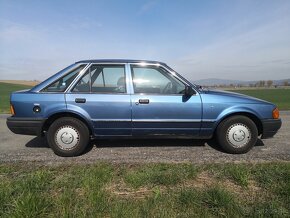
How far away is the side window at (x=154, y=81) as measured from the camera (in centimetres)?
493

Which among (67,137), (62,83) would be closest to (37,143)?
(67,137)

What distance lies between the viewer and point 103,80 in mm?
5039

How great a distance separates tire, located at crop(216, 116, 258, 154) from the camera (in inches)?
194

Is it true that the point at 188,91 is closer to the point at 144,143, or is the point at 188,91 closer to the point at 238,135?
the point at 238,135

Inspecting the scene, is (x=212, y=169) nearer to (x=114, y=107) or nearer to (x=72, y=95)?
(x=114, y=107)

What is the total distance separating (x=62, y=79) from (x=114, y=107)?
1095 mm

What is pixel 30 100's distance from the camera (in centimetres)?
480

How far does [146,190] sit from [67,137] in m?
2.16

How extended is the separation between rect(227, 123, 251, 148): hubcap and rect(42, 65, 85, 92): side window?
3.02 m

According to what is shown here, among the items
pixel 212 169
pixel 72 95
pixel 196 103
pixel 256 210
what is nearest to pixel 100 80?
pixel 72 95

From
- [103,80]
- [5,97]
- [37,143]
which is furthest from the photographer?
[5,97]

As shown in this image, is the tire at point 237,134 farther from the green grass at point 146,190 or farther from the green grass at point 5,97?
the green grass at point 5,97

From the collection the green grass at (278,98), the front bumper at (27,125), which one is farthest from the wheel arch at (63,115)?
the green grass at (278,98)

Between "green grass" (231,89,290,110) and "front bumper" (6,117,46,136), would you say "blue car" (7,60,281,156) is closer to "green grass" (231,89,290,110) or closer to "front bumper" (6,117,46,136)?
"front bumper" (6,117,46,136)
